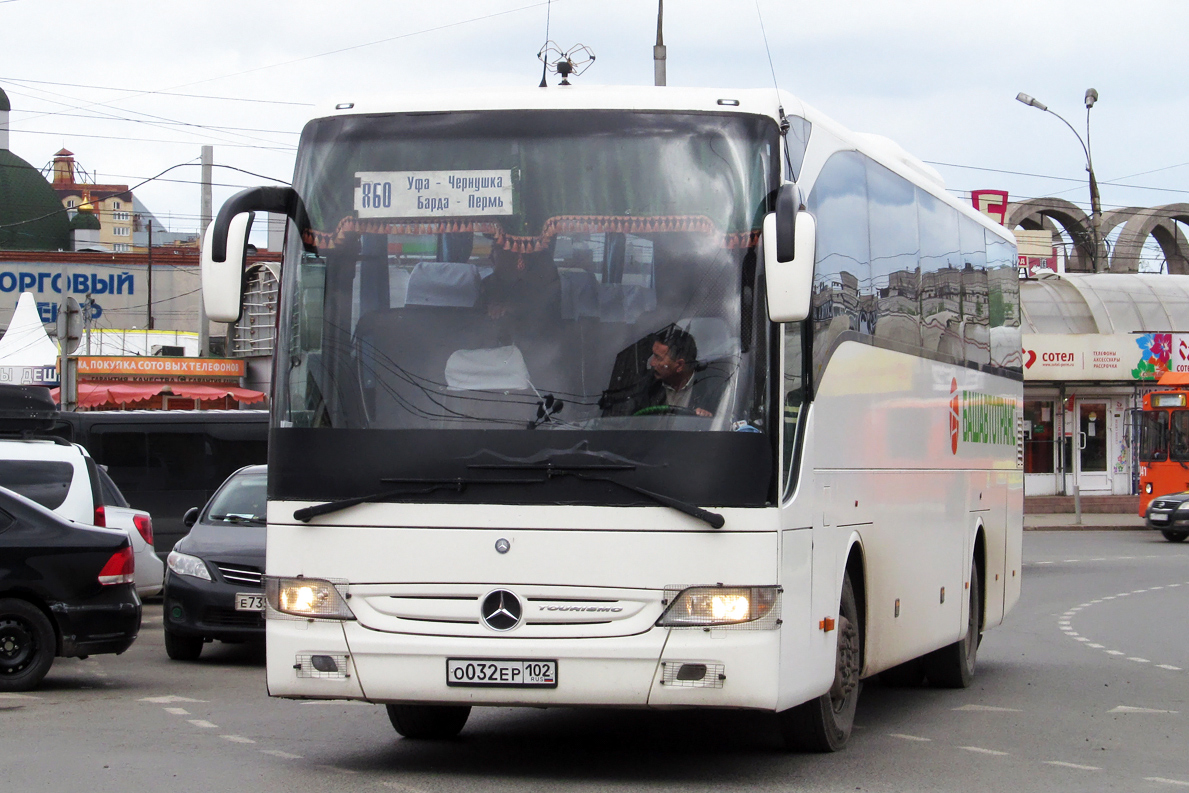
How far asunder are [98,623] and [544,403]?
5688 mm

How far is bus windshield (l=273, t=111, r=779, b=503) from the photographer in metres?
7.25

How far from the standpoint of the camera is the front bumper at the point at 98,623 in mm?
11594

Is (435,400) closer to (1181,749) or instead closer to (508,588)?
(508,588)

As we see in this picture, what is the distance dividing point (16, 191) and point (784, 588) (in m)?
72.9

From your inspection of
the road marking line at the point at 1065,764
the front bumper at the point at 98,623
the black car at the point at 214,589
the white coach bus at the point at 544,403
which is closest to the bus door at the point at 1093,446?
the black car at the point at 214,589

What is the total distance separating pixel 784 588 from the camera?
286 inches

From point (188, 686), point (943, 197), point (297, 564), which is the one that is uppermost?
point (943, 197)

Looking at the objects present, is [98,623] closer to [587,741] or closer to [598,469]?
[587,741]

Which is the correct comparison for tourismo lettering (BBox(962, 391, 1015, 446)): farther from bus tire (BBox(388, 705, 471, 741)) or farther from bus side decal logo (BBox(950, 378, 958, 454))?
bus tire (BBox(388, 705, 471, 741))

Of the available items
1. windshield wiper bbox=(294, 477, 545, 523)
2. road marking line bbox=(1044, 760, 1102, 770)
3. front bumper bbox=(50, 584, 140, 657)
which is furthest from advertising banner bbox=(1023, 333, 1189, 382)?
windshield wiper bbox=(294, 477, 545, 523)

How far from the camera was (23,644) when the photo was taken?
11609 millimetres

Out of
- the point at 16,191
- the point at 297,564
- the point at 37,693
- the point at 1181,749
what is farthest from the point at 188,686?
the point at 16,191

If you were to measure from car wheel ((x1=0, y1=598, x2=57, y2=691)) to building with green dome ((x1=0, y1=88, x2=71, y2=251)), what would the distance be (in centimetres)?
6389

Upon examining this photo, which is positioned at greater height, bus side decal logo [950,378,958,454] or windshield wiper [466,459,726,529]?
bus side decal logo [950,378,958,454]
